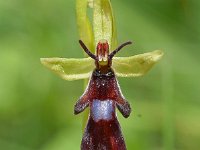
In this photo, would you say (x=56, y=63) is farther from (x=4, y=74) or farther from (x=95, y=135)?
(x=4, y=74)

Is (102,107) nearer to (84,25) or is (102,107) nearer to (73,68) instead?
(73,68)

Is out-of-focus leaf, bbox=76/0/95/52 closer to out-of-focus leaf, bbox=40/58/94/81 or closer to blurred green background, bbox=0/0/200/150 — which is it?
out-of-focus leaf, bbox=40/58/94/81

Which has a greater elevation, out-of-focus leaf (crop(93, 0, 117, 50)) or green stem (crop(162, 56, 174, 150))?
out-of-focus leaf (crop(93, 0, 117, 50))

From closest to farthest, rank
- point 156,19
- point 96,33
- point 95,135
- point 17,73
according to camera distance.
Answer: point 95,135 < point 96,33 < point 17,73 < point 156,19

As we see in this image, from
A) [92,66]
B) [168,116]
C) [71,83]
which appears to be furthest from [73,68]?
[71,83]

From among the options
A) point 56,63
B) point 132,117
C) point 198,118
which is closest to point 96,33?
point 56,63

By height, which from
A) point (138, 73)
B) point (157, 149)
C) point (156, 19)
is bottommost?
point (157, 149)

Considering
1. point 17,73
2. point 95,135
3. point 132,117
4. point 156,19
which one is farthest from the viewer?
point 156,19

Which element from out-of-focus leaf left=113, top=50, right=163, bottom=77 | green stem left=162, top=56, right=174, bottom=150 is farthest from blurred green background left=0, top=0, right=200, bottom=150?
out-of-focus leaf left=113, top=50, right=163, bottom=77
